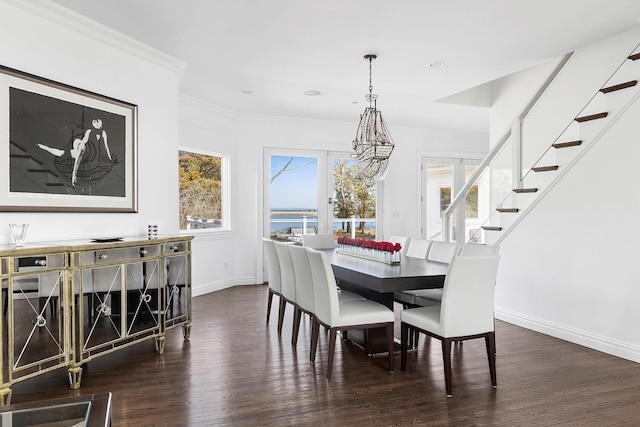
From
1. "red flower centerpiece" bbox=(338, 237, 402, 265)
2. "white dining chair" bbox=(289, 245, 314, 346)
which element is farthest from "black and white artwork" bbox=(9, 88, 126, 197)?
"red flower centerpiece" bbox=(338, 237, 402, 265)

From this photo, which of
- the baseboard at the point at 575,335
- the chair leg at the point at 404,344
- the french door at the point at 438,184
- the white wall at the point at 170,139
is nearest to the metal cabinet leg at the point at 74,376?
the white wall at the point at 170,139

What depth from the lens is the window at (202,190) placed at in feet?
19.9

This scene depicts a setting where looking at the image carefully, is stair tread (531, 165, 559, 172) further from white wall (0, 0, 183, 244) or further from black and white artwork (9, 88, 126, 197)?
black and white artwork (9, 88, 126, 197)

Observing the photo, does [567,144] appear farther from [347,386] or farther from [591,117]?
[347,386]

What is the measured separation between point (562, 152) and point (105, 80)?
13.9ft

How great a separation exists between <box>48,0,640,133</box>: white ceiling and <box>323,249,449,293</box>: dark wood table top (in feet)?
6.42

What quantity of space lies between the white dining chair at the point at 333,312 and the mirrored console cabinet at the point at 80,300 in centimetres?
131

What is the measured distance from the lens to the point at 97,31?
364 cm

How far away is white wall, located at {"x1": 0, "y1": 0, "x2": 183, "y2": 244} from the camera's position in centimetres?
315

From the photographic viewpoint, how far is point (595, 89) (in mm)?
4207

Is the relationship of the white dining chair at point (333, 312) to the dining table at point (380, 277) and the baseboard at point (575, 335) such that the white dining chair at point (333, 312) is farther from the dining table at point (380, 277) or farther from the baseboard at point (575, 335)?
the baseboard at point (575, 335)

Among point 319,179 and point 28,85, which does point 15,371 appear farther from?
point 319,179

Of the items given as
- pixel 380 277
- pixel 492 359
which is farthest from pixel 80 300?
pixel 492 359

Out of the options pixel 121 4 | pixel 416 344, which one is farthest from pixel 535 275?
pixel 121 4
